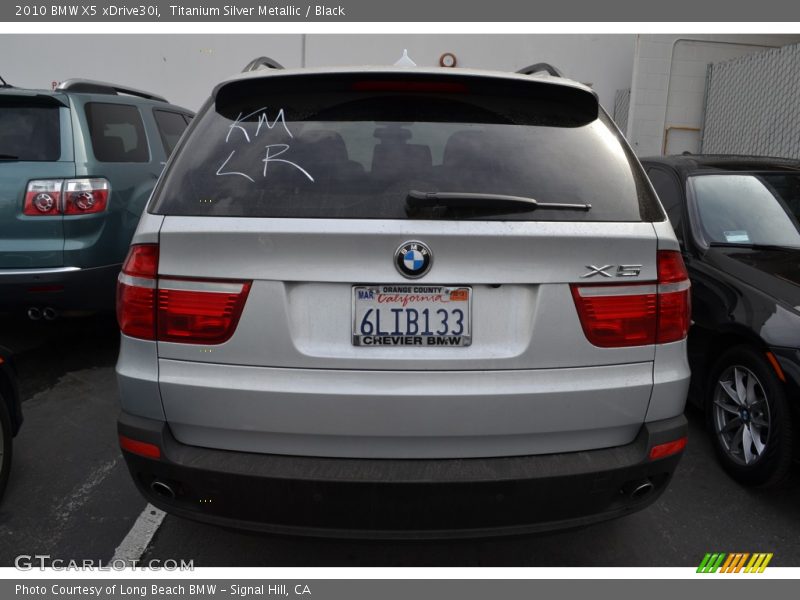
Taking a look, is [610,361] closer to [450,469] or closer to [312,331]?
[450,469]

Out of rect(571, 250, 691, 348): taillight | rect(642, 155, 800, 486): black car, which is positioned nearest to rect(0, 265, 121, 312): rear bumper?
rect(571, 250, 691, 348): taillight

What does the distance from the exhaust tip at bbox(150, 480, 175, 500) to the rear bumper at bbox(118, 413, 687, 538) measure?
19 mm

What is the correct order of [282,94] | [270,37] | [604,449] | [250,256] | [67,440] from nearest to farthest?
[250,256], [604,449], [282,94], [67,440], [270,37]

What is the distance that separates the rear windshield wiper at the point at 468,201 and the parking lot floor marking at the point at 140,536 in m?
1.80

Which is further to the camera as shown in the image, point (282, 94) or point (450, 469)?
point (282, 94)

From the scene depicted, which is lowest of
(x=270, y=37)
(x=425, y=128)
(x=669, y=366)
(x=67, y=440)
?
(x=67, y=440)

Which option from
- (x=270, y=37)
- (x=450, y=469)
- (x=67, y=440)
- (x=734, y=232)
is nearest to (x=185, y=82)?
(x=270, y=37)

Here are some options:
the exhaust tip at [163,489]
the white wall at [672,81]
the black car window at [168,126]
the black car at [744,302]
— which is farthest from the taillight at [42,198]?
the white wall at [672,81]

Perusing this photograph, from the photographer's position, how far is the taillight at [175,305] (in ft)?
6.08

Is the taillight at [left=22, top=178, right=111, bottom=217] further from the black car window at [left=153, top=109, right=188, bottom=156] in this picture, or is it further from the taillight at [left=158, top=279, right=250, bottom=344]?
the taillight at [left=158, top=279, right=250, bottom=344]

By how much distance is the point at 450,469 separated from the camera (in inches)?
74.1

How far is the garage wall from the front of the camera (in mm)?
9391

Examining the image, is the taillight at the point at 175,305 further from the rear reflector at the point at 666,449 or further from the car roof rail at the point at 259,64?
the rear reflector at the point at 666,449

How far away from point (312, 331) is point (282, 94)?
0.86 metres
